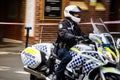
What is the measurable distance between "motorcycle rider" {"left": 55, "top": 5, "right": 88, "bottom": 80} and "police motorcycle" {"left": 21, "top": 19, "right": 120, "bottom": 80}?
0.10m

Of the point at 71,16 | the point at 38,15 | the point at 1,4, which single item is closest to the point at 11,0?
the point at 1,4

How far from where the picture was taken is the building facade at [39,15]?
1681 centimetres

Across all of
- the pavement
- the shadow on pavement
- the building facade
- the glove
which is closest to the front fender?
the glove

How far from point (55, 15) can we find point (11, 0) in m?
2.10

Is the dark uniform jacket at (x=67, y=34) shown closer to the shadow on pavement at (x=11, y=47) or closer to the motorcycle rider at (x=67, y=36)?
the motorcycle rider at (x=67, y=36)

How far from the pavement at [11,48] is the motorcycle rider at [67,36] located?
22.4 feet

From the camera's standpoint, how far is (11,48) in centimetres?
1600

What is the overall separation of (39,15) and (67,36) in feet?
29.4

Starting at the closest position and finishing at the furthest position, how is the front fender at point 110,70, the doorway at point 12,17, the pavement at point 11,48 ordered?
the front fender at point 110,70 → the pavement at point 11,48 → the doorway at point 12,17

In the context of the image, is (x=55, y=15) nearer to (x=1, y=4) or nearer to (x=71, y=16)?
(x=1, y=4)

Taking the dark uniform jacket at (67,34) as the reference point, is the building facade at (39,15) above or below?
below

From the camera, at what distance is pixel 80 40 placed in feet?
26.6

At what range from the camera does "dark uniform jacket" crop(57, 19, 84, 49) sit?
26.5 feet

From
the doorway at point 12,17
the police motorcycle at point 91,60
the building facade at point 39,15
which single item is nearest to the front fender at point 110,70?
the police motorcycle at point 91,60
